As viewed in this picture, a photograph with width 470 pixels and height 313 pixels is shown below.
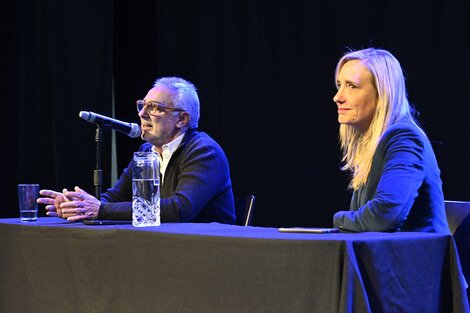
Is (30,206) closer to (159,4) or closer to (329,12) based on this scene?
(329,12)

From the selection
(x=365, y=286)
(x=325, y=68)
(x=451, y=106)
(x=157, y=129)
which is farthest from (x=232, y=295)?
(x=325, y=68)

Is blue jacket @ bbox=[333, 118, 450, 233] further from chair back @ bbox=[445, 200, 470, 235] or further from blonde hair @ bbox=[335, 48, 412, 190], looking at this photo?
chair back @ bbox=[445, 200, 470, 235]

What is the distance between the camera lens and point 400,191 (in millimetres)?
2104

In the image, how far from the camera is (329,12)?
4.55m

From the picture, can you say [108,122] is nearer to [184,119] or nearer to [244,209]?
[184,119]

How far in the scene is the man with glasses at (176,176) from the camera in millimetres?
2709

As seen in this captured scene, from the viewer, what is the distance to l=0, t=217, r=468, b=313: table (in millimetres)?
1754

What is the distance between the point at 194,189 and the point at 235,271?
101cm

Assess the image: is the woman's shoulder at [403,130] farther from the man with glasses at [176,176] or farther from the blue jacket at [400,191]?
the man with glasses at [176,176]

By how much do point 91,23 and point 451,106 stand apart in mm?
2637

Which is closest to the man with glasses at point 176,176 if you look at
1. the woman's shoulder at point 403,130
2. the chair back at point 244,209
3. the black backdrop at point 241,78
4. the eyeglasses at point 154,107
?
the eyeglasses at point 154,107

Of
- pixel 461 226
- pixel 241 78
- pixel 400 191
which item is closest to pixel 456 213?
pixel 461 226

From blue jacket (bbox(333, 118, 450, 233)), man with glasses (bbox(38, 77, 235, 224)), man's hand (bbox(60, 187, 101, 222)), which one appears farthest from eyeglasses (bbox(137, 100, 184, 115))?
blue jacket (bbox(333, 118, 450, 233))

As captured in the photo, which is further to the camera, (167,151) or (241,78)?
(241,78)
